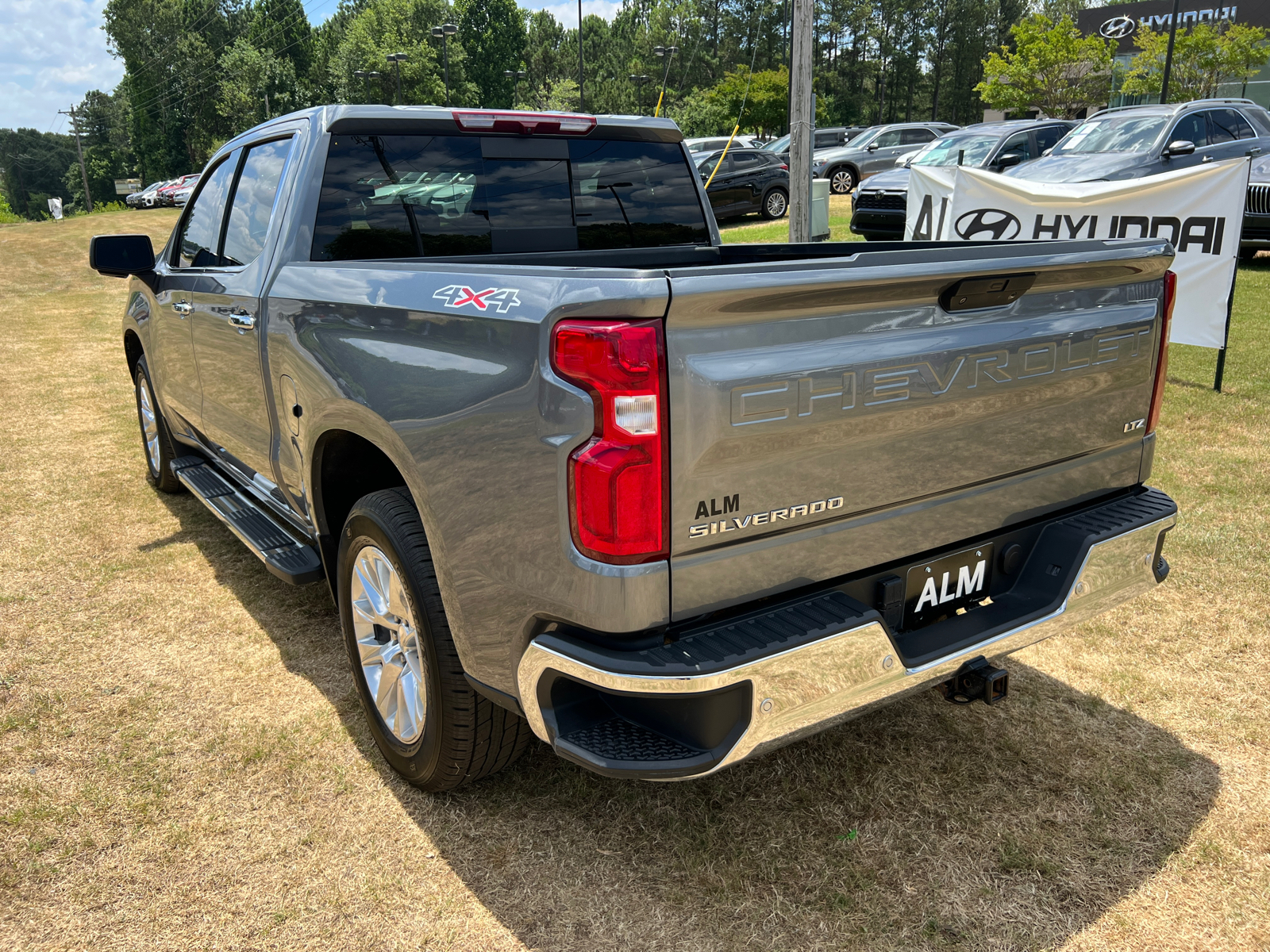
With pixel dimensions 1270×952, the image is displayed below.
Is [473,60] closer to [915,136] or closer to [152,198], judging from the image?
[152,198]

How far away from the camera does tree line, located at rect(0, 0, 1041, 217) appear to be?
77.4 meters

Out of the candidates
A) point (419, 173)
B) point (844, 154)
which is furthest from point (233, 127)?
point (419, 173)

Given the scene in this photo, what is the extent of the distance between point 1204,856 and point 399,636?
2.39 meters

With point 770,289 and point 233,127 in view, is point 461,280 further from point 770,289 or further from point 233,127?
point 233,127

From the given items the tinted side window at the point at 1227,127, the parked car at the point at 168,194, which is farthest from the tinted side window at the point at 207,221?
the parked car at the point at 168,194

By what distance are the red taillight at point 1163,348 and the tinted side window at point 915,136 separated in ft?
77.6

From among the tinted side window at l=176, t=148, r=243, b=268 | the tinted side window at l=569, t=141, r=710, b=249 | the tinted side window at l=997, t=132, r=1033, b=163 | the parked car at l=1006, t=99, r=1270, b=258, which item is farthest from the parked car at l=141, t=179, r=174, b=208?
the tinted side window at l=569, t=141, r=710, b=249

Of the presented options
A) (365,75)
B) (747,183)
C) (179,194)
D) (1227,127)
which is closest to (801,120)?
(1227,127)

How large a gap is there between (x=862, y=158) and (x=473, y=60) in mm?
81545

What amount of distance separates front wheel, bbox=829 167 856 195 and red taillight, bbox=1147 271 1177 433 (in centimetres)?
2235

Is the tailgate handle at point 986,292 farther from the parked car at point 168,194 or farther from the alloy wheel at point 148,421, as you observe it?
the parked car at point 168,194

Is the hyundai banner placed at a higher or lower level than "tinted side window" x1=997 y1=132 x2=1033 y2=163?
lower

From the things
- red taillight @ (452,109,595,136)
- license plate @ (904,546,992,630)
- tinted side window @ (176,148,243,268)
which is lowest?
license plate @ (904,546,992,630)

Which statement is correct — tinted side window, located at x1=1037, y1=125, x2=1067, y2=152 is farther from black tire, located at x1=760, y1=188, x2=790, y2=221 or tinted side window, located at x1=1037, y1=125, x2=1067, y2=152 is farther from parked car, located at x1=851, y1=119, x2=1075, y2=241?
black tire, located at x1=760, y1=188, x2=790, y2=221
